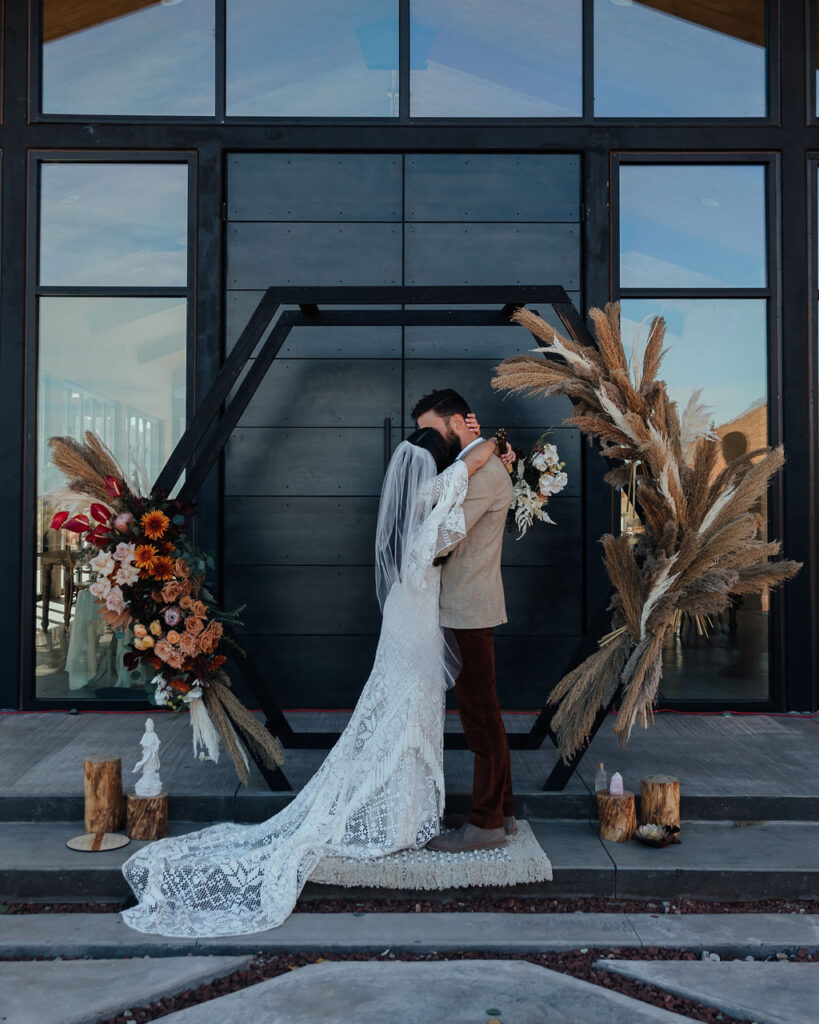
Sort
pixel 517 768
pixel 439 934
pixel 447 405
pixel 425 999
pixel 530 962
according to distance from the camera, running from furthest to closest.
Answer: pixel 517 768 < pixel 447 405 < pixel 439 934 < pixel 530 962 < pixel 425 999

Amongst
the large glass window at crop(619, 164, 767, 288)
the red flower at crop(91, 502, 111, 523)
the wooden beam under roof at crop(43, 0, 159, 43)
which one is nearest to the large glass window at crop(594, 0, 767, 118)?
the large glass window at crop(619, 164, 767, 288)

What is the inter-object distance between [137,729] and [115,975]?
2.32m

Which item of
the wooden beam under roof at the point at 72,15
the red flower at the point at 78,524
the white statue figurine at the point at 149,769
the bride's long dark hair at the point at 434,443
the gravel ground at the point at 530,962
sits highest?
the wooden beam under roof at the point at 72,15

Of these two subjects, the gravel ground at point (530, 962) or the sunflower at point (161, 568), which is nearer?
the gravel ground at point (530, 962)

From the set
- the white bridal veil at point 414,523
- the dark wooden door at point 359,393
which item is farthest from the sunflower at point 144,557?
the dark wooden door at point 359,393

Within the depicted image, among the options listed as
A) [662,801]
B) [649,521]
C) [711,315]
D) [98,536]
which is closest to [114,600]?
[98,536]

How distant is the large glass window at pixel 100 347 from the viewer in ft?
18.9

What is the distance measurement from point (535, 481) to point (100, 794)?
2302 mm

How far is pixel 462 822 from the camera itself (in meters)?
3.92

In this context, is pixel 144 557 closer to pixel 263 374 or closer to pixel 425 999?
pixel 263 374

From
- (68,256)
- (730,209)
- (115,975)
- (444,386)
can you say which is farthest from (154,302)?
(115,975)

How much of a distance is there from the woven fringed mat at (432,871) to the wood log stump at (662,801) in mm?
532

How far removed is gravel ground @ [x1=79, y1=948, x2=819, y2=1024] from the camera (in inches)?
109

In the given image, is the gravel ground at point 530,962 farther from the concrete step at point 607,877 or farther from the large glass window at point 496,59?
the large glass window at point 496,59
